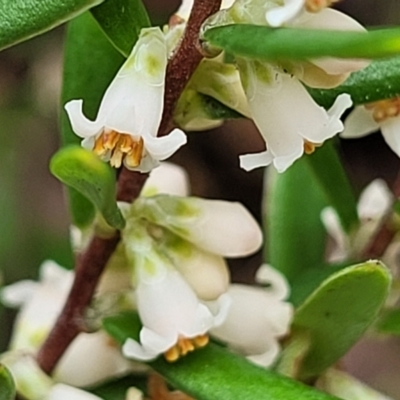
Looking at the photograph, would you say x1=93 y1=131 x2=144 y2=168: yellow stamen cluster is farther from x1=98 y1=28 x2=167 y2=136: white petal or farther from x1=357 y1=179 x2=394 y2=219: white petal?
x1=357 y1=179 x2=394 y2=219: white petal

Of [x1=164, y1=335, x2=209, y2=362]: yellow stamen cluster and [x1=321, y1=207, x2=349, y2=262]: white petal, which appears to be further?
[x1=321, y1=207, x2=349, y2=262]: white petal

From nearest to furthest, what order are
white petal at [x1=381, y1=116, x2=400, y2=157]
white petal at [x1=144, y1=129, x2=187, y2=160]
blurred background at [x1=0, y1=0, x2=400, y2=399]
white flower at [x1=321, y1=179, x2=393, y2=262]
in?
white petal at [x1=144, y1=129, x2=187, y2=160] → white petal at [x1=381, y1=116, x2=400, y2=157] → white flower at [x1=321, y1=179, x2=393, y2=262] → blurred background at [x1=0, y1=0, x2=400, y2=399]

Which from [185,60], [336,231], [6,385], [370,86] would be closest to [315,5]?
[185,60]

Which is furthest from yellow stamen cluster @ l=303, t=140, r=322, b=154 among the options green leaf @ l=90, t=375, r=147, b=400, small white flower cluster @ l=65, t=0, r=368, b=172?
green leaf @ l=90, t=375, r=147, b=400

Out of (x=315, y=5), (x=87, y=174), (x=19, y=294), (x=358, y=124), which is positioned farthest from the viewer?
(x=19, y=294)

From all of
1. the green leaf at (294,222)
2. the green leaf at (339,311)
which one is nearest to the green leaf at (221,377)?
the green leaf at (339,311)

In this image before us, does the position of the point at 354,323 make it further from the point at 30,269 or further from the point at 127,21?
the point at 30,269

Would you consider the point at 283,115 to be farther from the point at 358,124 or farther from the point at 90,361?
the point at 90,361
